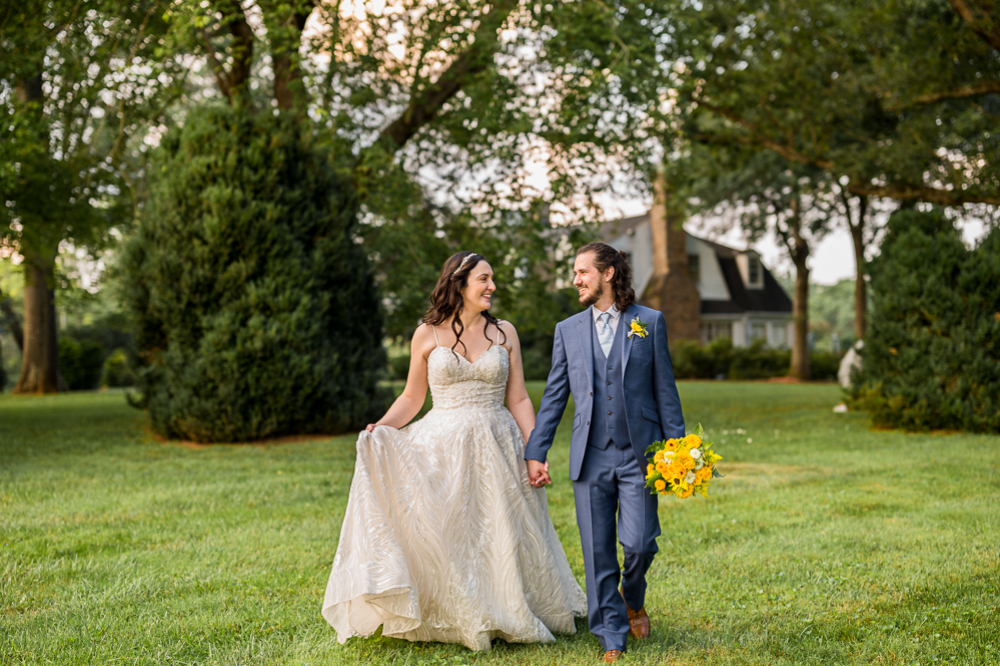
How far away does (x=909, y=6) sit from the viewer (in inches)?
564

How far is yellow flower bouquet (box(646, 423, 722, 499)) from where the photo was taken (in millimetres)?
3707

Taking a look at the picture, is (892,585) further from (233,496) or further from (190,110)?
(190,110)

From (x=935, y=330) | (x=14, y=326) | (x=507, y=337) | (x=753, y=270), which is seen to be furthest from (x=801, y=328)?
(x=14, y=326)

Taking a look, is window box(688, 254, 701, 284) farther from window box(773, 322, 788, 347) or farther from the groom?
the groom

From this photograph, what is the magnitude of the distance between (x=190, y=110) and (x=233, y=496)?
25.0ft

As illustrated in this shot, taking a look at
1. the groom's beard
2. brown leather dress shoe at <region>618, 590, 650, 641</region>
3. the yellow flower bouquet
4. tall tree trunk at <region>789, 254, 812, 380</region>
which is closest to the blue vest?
the groom's beard


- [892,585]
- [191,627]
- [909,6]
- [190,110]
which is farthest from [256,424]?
[909,6]

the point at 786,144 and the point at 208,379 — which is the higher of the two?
the point at 786,144

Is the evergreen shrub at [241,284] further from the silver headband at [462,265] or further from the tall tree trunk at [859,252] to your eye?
the tall tree trunk at [859,252]

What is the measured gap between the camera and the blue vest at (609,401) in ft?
13.2

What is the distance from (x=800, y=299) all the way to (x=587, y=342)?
30816 mm

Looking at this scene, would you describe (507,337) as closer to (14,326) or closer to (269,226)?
(269,226)

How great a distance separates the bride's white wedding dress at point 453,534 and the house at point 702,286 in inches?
1176

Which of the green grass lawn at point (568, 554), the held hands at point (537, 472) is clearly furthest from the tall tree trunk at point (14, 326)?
the held hands at point (537, 472)
